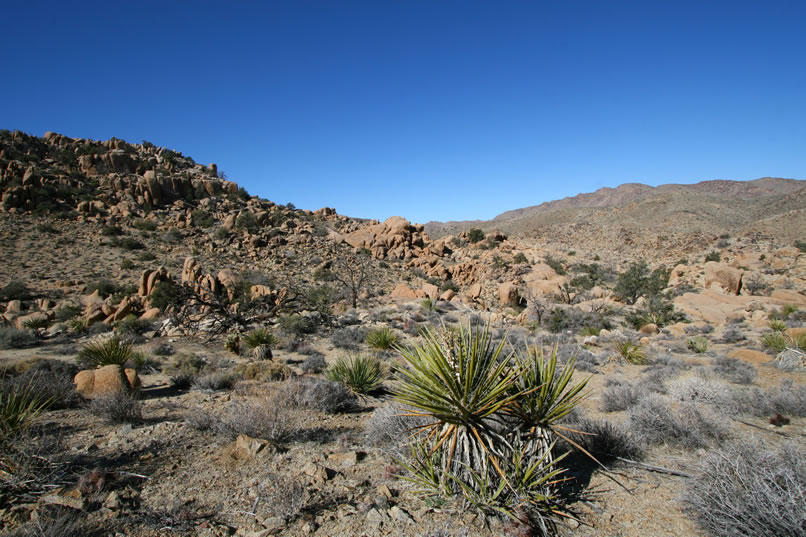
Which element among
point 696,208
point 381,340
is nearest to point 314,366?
point 381,340

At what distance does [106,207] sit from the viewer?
1136 inches

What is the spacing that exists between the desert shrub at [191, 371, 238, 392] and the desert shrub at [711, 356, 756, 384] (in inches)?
452

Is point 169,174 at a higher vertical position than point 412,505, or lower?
higher

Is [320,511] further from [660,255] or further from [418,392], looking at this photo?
[660,255]

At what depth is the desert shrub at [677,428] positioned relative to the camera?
4.92m

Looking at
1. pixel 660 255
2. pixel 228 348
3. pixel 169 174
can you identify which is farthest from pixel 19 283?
pixel 660 255

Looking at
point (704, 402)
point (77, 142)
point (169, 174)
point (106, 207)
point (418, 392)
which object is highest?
point (77, 142)

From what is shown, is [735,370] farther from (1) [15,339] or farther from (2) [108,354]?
(1) [15,339]

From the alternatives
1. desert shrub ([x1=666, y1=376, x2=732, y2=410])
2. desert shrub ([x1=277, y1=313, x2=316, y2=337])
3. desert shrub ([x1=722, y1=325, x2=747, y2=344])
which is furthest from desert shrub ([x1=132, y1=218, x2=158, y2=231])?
desert shrub ([x1=722, y1=325, x2=747, y2=344])

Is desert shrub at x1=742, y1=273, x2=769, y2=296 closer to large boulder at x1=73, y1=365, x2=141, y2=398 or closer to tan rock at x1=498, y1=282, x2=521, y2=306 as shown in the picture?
tan rock at x1=498, y1=282, x2=521, y2=306

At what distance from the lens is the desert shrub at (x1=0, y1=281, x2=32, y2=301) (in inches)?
687

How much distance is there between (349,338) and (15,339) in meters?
11.4

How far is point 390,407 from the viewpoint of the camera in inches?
217

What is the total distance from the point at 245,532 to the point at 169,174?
135 ft
